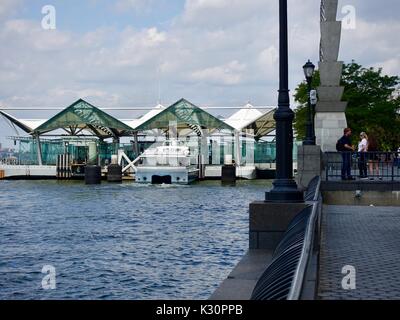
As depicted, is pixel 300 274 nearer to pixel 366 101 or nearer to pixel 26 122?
pixel 366 101

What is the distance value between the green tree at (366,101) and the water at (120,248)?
3227 cm

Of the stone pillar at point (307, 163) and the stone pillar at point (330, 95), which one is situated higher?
the stone pillar at point (330, 95)

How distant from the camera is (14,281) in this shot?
17.5 m

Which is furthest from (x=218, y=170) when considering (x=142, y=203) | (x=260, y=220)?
(x=260, y=220)

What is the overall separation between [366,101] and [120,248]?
174ft

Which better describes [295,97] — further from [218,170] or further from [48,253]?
[48,253]

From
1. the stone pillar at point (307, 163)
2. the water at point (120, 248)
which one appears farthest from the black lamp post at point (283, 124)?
the stone pillar at point (307, 163)

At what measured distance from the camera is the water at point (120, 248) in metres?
16.6

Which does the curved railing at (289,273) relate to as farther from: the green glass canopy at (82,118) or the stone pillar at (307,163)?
the green glass canopy at (82,118)

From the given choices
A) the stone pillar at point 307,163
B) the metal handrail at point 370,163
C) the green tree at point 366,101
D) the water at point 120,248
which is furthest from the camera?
the green tree at point 366,101

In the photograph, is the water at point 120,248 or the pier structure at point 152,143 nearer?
the water at point 120,248

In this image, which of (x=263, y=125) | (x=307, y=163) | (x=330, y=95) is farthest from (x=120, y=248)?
(x=263, y=125)

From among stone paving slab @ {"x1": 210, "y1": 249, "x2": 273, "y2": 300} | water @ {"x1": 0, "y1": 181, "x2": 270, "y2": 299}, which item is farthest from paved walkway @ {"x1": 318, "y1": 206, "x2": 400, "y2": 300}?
water @ {"x1": 0, "y1": 181, "x2": 270, "y2": 299}
